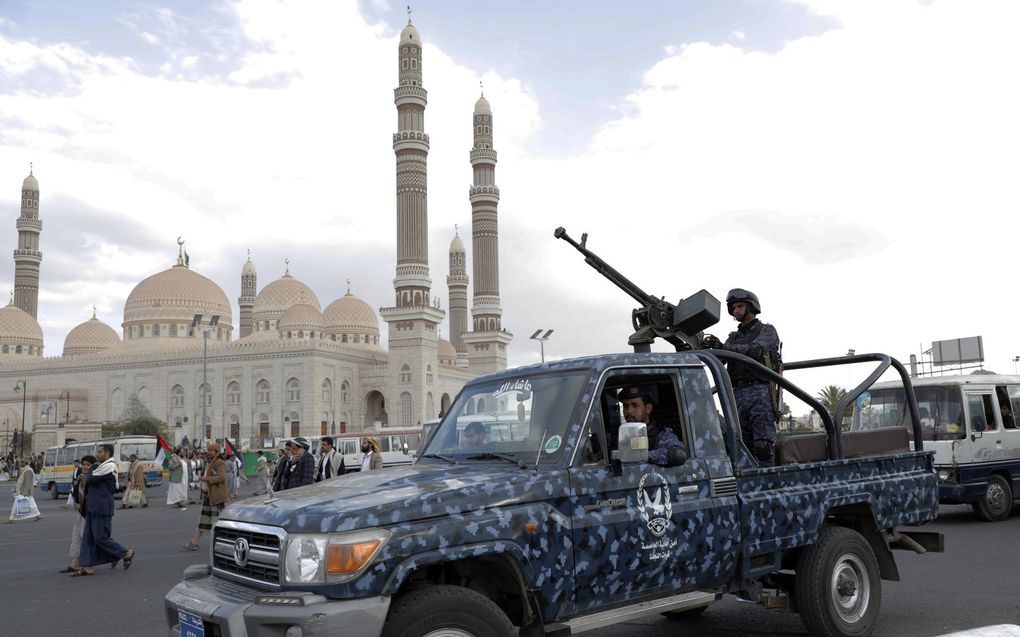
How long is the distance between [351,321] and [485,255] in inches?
525

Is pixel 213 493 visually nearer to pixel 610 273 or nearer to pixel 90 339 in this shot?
pixel 610 273

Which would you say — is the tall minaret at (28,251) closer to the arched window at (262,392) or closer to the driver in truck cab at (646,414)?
the arched window at (262,392)

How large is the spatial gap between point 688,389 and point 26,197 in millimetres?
79116

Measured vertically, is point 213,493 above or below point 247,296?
below

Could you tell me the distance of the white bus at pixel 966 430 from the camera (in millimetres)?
11336

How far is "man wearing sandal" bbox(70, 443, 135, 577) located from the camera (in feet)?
32.4

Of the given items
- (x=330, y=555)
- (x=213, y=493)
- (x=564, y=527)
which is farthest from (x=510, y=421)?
(x=213, y=493)

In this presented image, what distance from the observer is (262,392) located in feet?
196

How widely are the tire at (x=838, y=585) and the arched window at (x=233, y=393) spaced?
59207 mm

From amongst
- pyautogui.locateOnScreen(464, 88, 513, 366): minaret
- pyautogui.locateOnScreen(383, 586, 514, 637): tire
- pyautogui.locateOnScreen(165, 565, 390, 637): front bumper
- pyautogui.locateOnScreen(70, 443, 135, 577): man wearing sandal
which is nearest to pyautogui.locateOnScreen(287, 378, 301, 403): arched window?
pyautogui.locateOnScreen(464, 88, 513, 366): minaret

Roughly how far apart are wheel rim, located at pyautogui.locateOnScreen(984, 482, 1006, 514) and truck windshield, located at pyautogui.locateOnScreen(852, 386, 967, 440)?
3.14 ft

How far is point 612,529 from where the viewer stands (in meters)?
4.07

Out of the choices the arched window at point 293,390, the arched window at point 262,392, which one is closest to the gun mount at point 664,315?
the arched window at point 293,390

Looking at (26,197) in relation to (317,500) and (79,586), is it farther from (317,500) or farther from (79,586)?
(317,500)
